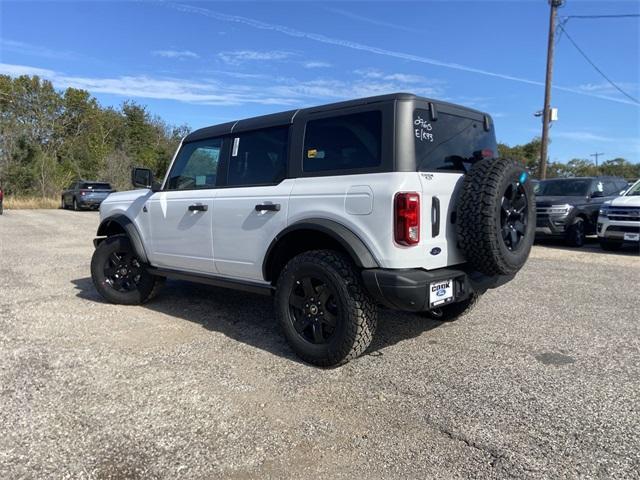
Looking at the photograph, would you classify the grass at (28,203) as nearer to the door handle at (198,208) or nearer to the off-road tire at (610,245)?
the door handle at (198,208)

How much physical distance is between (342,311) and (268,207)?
111cm

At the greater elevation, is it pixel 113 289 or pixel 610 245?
pixel 113 289

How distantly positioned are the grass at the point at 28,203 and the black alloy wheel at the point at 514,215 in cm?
2907

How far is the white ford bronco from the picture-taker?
3.45 m

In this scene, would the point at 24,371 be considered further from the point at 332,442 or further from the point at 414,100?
the point at 414,100

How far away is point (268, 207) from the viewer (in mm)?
4098

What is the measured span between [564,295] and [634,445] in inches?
154

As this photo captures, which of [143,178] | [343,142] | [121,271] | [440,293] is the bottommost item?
[121,271]

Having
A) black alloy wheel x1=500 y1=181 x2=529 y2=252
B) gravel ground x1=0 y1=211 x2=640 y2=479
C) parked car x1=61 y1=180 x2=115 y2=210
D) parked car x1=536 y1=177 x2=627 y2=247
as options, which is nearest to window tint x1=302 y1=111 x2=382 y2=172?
black alloy wheel x1=500 y1=181 x2=529 y2=252

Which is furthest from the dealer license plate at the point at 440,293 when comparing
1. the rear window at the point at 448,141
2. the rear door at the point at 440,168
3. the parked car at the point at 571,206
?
the parked car at the point at 571,206

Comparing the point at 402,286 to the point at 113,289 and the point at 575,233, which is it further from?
the point at 575,233

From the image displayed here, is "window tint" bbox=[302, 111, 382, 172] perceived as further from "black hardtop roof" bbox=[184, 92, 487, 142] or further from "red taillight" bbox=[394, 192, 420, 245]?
"red taillight" bbox=[394, 192, 420, 245]

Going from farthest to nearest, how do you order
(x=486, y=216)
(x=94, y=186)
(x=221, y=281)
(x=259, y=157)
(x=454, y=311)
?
A: (x=94, y=186)
(x=454, y=311)
(x=221, y=281)
(x=259, y=157)
(x=486, y=216)

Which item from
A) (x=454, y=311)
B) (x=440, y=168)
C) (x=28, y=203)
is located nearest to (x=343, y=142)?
(x=440, y=168)
